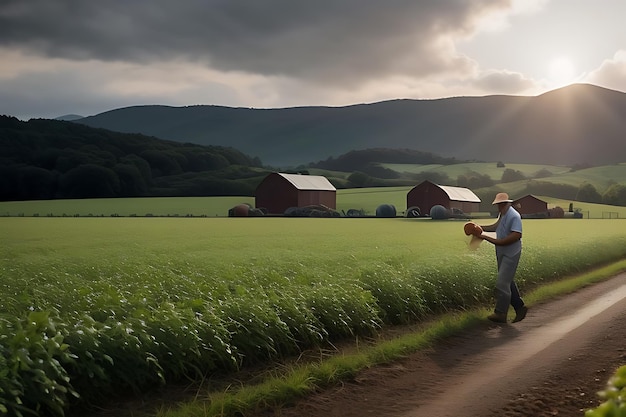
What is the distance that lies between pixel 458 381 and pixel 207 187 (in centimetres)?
13046

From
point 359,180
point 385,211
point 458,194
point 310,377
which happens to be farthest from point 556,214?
point 310,377

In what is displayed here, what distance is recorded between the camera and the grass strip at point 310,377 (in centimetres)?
883

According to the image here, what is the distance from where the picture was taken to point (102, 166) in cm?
12400

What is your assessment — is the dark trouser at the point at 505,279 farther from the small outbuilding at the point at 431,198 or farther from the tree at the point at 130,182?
the tree at the point at 130,182

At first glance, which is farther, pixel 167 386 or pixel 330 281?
pixel 330 281

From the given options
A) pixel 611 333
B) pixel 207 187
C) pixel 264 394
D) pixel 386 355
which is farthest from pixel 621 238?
pixel 207 187

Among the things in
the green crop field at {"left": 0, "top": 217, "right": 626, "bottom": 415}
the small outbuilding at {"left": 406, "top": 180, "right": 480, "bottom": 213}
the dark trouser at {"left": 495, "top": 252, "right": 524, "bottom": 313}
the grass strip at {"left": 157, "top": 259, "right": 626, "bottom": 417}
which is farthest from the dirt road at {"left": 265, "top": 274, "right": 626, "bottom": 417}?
the small outbuilding at {"left": 406, "top": 180, "right": 480, "bottom": 213}

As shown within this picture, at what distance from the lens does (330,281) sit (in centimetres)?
1605

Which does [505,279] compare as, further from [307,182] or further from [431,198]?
[307,182]

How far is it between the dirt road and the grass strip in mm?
212

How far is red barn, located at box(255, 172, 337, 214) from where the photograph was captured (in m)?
94.8

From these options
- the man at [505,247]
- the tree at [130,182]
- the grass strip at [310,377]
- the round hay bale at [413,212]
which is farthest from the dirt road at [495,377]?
the tree at [130,182]

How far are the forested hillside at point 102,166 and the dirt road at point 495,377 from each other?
108 metres

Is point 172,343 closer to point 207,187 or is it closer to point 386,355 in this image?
point 386,355
